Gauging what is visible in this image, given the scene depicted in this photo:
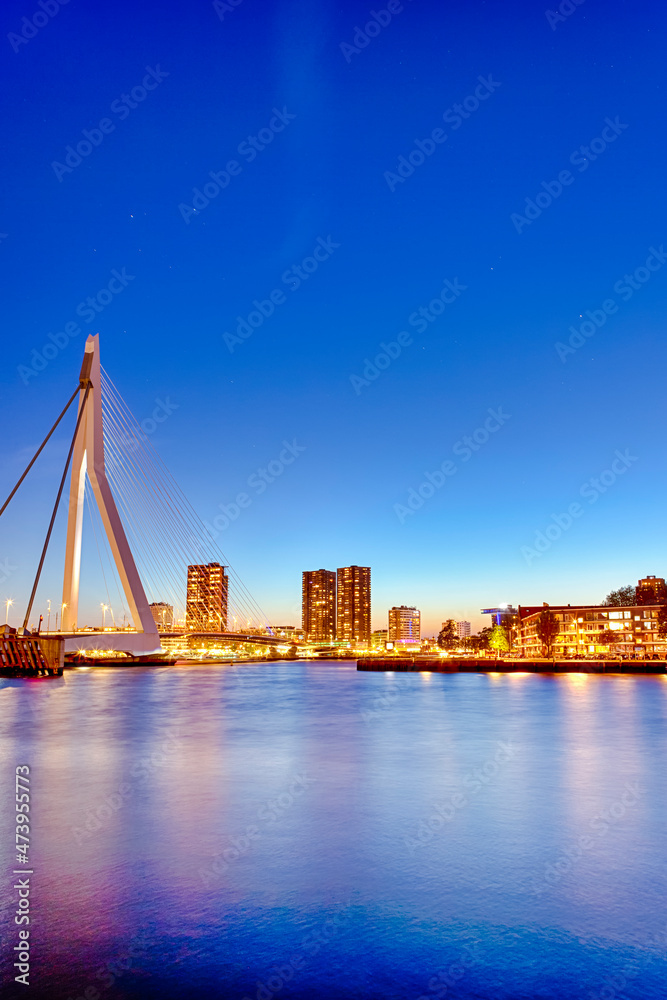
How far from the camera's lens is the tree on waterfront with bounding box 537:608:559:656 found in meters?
118

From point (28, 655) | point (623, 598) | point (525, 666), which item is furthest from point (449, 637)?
point (28, 655)

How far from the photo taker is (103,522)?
42219 mm

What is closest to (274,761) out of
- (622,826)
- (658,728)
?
(622,826)

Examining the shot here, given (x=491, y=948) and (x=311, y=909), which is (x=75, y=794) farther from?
(x=491, y=948)

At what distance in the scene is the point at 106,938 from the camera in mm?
6562

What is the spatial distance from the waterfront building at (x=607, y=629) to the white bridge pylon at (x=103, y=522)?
90.1 metres

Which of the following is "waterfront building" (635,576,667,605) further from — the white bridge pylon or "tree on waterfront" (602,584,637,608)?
the white bridge pylon

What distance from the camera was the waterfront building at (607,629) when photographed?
118m

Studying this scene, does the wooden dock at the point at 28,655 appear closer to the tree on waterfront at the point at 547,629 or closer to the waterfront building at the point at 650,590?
the tree on waterfront at the point at 547,629

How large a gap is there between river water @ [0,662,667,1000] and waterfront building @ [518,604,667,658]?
10557 centimetres

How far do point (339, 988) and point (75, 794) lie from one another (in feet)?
31.9

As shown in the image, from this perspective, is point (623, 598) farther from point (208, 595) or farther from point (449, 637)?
point (208, 595)

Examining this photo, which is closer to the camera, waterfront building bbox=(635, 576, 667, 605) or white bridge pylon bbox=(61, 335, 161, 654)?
white bridge pylon bbox=(61, 335, 161, 654)

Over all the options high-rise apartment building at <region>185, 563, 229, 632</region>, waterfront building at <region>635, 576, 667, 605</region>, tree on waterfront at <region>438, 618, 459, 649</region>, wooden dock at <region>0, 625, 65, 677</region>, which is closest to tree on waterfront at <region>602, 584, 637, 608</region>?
waterfront building at <region>635, 576, 667, 605</region>
